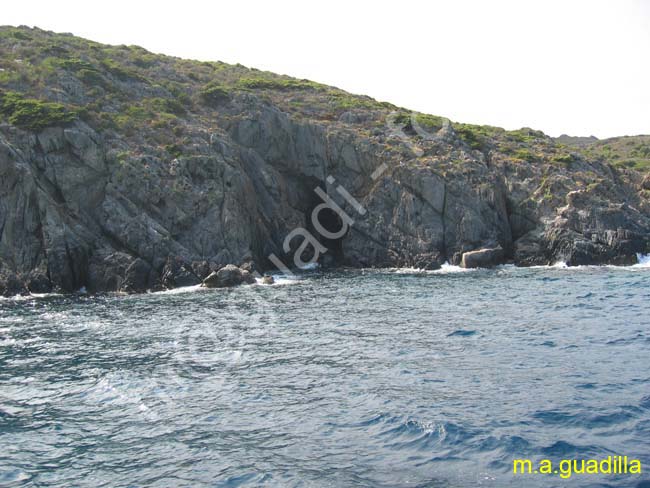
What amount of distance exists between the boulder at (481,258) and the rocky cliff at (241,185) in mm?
1381

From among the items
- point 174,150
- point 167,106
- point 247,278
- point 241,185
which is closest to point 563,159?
point 241,185

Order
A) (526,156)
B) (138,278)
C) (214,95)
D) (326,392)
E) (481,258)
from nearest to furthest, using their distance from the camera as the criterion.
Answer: (326,392), (138,278), (481,258), (526,156), (214,95)

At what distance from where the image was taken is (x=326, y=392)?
76.6 ft

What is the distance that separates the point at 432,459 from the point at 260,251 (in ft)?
166

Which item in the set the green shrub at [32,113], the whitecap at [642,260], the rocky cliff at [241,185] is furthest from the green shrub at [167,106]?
the whitecap at [642,260]

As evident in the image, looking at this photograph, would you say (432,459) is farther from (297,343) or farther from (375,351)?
(297,343)

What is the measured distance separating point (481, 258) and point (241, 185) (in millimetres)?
28090

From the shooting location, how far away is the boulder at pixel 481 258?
6266cm

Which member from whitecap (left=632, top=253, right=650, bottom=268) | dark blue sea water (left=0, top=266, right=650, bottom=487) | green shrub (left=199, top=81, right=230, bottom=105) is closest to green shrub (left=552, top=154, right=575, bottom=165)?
whitecap (left=632, top=253, right=650, bottom=268)

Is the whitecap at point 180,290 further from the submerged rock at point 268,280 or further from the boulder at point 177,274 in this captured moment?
the submerged rock at point 268,280

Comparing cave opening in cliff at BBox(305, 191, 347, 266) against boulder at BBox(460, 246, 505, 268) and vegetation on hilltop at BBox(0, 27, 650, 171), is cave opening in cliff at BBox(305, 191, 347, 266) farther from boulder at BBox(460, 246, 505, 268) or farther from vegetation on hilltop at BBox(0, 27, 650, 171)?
boulder at BBox(460, 246, 505, 268)

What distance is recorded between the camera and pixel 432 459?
17016mm

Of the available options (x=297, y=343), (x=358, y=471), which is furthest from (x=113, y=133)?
(x=358, y=471)

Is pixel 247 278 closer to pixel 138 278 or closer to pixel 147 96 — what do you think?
pixel 138 278
